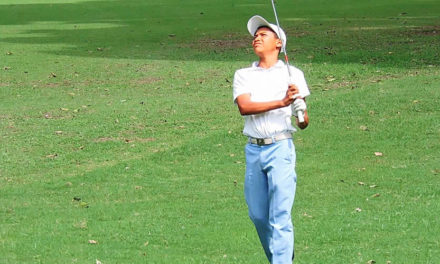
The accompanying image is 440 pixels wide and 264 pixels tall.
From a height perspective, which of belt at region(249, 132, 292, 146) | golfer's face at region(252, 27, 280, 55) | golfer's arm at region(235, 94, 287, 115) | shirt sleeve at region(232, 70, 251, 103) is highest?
golfer's face at region(252, 27, 280, 55)

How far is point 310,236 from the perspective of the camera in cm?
926

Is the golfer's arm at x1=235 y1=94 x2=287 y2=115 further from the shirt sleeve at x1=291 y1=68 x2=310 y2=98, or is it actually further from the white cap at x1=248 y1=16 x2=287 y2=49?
the white cap at x1=248 y1=16 x2=287 y2=49

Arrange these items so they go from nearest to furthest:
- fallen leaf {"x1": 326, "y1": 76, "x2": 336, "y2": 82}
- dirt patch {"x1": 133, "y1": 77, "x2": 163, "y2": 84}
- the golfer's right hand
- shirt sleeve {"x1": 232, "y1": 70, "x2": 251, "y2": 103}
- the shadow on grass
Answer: the golfer's right hand, shirt sleeve {"x1": 232, "y1": 70, "x2": 251, "y2": 103}, fallen leaf {"x1": 326, "y1": 76, "x2": 336, "y2": 82}, dirt patch {"x1": 133, "y1": 77, "x2": 163, "y2": 84}, the shadow on grass

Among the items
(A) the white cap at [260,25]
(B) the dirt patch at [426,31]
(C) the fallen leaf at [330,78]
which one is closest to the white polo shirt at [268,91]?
(A) the white cap at [260,25]

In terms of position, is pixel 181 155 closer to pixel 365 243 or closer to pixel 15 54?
pixel 365 243

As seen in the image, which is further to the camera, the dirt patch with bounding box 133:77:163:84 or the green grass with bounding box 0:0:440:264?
the dirt patch with bounding box 133:77:163:84

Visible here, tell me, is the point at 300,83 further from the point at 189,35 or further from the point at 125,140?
the point at 189,35

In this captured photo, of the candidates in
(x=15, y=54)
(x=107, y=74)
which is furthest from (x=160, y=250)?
(x=15, y=54)

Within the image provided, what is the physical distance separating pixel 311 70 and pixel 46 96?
17.0 ft

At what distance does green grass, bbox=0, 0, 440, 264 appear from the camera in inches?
365

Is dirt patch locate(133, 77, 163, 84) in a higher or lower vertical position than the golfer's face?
lower

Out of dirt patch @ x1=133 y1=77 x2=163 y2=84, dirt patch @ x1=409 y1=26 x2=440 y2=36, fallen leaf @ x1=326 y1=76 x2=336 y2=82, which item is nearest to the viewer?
fallen leaf @ x1=326 y1=76 x2=336 y2=82

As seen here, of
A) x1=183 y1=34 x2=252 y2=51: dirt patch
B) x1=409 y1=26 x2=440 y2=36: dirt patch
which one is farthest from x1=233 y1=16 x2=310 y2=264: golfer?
x1=409 y1=26 x2=440 y2=36: dirt patch

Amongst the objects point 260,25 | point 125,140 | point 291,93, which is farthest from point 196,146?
point 291,93
